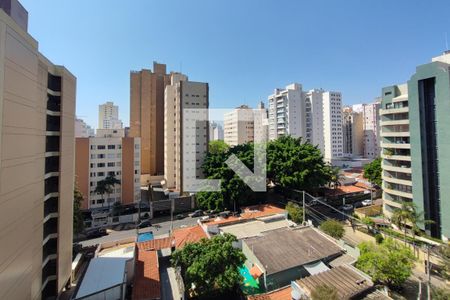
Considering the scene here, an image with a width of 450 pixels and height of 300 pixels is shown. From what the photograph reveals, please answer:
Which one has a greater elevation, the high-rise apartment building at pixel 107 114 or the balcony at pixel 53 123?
the high-rise apartment building at pixel 107 114

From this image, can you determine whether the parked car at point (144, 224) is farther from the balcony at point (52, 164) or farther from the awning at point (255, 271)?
the awning at point (255, 271)

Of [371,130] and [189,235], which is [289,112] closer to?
[371,130]

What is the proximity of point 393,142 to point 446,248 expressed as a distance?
12.2 metres

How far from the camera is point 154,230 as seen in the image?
2381 cm

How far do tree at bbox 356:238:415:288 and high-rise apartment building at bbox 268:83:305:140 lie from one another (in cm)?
3795

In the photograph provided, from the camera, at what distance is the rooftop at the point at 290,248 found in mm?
12891

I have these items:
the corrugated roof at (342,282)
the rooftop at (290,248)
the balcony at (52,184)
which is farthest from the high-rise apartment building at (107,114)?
the corrugated roof at (342,282)

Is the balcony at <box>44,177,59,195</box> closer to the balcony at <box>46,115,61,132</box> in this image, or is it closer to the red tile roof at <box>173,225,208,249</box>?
the balcony at <box>46,115,61,132</box>

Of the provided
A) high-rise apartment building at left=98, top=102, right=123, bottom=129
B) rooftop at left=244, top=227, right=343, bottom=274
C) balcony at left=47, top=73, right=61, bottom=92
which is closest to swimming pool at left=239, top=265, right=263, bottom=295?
rooftop at left=244, top=227, right=343, bottom=274

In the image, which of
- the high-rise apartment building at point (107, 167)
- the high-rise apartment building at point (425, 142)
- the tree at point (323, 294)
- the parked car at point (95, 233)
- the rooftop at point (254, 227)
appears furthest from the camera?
the high-rise apartment building at point (107, 167)

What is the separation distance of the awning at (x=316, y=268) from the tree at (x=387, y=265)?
1803 millimetres

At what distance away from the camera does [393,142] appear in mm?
23297

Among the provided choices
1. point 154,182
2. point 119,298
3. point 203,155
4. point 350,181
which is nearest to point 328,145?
point 350,181

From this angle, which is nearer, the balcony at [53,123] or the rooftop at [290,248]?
the balcony at [53,123]
